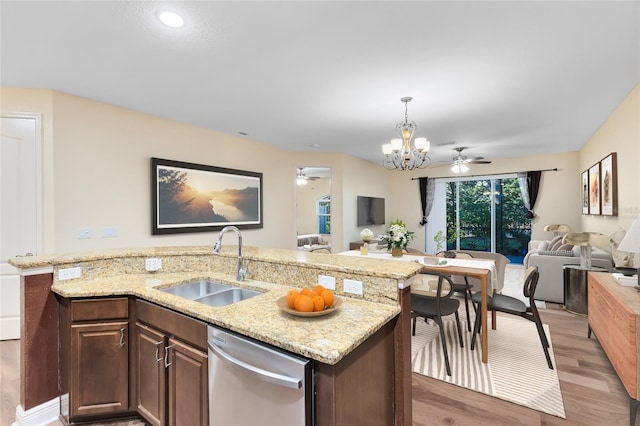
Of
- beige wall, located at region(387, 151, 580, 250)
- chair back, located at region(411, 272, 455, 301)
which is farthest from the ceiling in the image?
beige wall, located at region(387, 151, 580, 250)

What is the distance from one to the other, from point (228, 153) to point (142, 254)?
2.95 m

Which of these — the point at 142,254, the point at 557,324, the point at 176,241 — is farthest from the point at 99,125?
the point at 557,324

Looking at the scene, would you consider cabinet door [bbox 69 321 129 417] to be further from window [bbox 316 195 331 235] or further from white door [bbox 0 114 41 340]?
window [bbox 316 195 331 235]

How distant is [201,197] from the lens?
178 inches

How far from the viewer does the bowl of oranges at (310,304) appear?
137cm

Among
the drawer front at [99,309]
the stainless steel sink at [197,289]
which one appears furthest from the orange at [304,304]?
the drawer front at [99,309]

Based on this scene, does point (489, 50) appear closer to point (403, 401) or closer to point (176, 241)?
point (403, 401)

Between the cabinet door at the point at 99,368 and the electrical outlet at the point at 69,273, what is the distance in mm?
382

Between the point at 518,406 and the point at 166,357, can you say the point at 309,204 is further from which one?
the point at 166,357

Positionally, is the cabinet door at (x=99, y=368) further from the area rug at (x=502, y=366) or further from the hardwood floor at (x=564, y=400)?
the area rug at (x=502, y=366)

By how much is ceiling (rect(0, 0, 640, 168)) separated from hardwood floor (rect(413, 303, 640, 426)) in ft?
8.71

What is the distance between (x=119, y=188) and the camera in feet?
12.0

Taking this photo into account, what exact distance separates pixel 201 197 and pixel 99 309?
282cm

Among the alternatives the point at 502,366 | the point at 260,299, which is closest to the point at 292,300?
the point at 260,299
